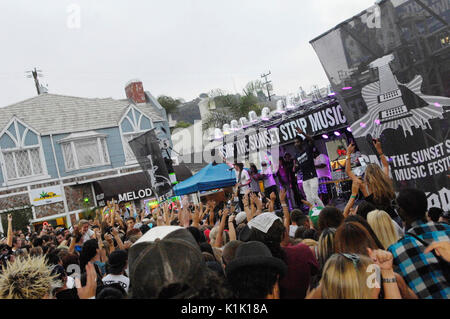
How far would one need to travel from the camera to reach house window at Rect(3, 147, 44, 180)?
882 inches

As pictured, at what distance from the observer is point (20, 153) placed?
75.3 feet

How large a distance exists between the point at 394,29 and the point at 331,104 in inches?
203

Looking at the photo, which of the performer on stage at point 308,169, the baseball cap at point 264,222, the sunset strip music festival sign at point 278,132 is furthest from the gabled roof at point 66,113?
the baseball cap at point 264,222

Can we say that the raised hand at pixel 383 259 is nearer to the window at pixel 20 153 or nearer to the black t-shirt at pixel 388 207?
the black t-shirt at pixel 388 207

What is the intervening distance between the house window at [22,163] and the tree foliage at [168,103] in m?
24.7

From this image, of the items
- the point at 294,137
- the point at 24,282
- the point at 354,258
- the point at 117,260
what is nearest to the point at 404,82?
the point at 354,258

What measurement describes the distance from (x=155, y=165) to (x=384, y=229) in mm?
7907

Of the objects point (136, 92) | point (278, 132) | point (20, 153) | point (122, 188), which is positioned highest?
point (136, 92)

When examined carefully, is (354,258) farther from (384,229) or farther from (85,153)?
(85,153)

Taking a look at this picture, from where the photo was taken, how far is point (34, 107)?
82.8 ft

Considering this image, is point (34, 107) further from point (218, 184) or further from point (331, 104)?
point (331, 104)

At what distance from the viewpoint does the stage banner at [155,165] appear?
34.1 feet

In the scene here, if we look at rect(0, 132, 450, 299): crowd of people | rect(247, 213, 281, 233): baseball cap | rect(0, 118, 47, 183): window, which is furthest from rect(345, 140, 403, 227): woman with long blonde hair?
rect(0, 118, 47, 183): window

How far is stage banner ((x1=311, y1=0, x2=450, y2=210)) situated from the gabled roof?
21.3m
